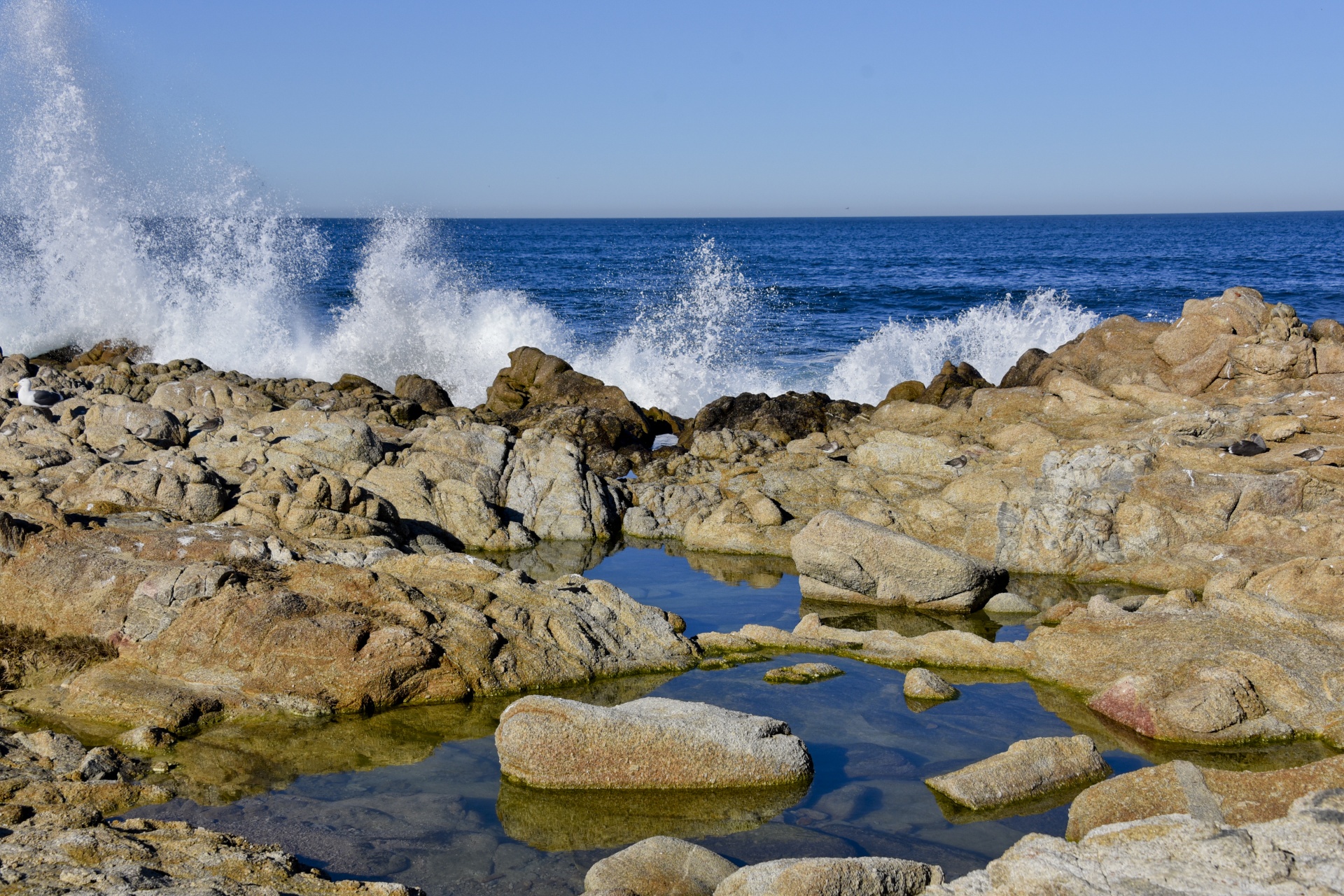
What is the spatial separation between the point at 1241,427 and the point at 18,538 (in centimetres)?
1207

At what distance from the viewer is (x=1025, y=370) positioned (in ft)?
53.2

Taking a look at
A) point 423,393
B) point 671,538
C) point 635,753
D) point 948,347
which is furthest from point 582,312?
point 635,753

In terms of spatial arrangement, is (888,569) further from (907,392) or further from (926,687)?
(907,392)

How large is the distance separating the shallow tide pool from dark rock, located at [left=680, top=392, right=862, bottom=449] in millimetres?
6821

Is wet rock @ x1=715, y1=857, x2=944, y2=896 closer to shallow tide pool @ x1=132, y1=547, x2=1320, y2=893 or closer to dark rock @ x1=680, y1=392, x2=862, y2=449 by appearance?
shallow tide pool @ x1=132, y1=547, x2=1320, y2=893

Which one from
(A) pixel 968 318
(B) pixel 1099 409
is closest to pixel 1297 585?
(B) pixel 1099 409

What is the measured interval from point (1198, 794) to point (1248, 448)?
729cm

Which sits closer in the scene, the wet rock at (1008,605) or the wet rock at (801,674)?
the wet rock at (801,674)

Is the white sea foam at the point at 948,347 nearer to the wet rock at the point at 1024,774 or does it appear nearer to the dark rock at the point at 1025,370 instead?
the dark rock at the point at 1025,370

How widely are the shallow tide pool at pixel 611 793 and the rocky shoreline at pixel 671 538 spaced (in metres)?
0.29

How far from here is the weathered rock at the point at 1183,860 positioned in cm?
391

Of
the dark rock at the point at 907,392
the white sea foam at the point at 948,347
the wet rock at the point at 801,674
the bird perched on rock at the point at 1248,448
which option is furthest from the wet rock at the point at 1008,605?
the white sea foam at the point at 948,347

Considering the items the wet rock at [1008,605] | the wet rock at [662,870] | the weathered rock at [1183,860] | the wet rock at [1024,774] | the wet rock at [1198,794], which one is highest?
the weathered rock at [1183,860]

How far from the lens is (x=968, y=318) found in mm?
25375
